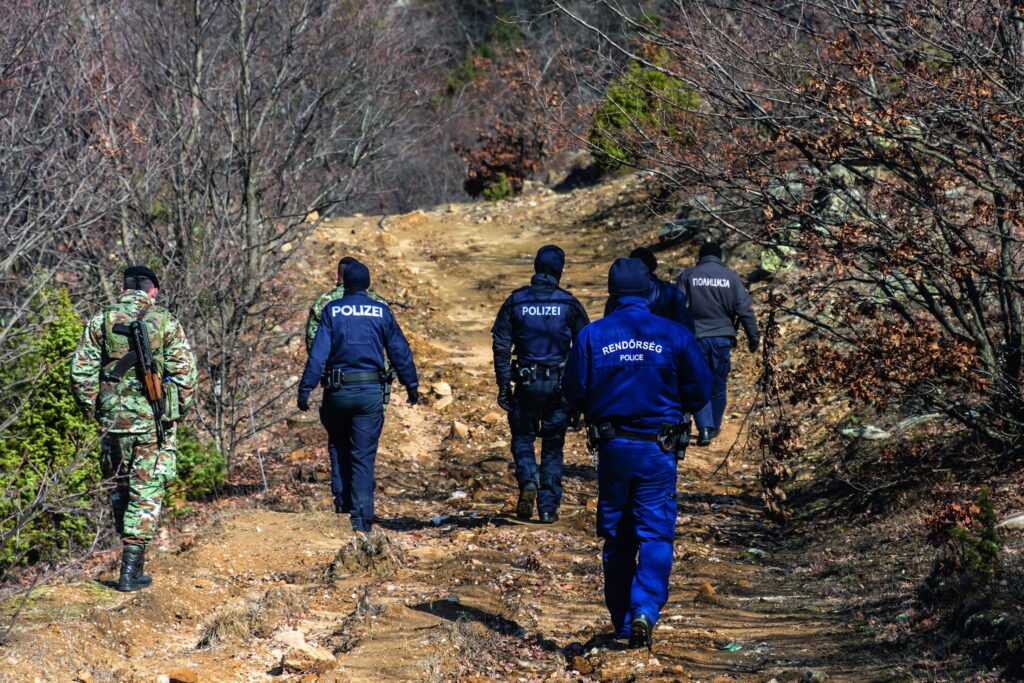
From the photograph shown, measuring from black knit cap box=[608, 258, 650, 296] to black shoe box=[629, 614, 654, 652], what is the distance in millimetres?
1616

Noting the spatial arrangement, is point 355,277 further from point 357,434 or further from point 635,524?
point 635,524

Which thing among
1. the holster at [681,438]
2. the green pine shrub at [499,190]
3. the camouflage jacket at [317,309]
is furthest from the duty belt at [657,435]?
the green pine shrub at [499,190]

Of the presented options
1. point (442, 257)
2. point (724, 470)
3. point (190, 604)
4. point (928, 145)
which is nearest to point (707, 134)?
point (928, 145)

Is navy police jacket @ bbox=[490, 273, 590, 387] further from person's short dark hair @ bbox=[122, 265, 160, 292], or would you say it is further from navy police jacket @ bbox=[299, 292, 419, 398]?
person's short dark hair @ bbox=[122, 265, 160, 292]

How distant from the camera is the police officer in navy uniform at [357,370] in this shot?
8047 millimetres

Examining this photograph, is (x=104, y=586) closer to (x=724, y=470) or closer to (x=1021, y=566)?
(x=1021, y=566)

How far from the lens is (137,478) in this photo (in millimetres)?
7055

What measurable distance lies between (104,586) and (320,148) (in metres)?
7.70

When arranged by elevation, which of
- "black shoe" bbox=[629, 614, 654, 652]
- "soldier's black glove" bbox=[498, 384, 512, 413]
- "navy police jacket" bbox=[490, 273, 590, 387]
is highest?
"navy police jacket" bbox=[490, 273, 590, 387]

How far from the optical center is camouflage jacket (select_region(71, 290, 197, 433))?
701 centimetres

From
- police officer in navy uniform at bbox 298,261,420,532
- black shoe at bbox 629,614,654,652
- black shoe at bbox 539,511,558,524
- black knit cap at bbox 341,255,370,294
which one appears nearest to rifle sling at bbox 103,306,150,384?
police officer in navy uniform at bbox 298,261,420,532

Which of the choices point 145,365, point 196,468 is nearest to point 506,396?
point 145,365

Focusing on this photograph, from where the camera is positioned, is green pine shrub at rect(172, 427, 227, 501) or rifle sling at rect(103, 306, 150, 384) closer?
rifle sling at rect(103, 306, 150, 384)

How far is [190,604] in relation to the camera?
682cm
